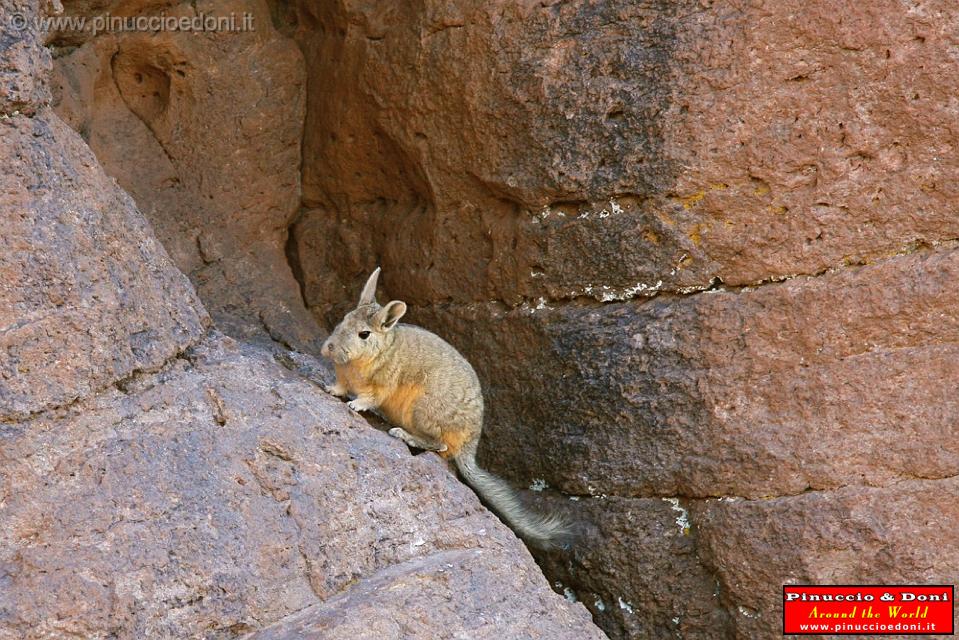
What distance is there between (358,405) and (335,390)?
0.14m

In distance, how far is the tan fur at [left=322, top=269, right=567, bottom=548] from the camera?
5207 millimetres

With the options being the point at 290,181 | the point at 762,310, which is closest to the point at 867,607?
the point at 762,310

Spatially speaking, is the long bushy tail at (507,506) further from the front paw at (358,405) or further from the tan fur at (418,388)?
the front paw at (358,405)

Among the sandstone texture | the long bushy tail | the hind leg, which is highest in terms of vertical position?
the sandstone texture

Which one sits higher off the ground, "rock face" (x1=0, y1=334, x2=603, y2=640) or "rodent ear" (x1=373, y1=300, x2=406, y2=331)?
"rodent ear" (x1=373, y1=300, x2=406, y2=331)

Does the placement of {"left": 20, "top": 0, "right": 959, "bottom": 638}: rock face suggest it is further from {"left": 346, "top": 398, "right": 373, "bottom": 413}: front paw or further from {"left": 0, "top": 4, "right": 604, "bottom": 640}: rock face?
{"left": 346, "top": 398, "right": 373, "bottom": 413}: front paw

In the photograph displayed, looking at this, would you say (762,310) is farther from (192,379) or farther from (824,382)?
(192,379)

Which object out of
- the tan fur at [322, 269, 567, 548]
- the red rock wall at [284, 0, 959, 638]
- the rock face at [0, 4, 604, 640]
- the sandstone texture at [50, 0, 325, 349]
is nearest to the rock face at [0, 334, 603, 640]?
the rock face at [0, 4, 604, 640]

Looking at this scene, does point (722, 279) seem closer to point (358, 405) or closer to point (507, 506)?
point (507, 506)

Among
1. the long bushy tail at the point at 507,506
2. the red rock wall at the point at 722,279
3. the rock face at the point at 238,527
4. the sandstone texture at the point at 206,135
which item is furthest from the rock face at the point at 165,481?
the sandstone texture at the point at 206,135

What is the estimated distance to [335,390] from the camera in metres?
5.18

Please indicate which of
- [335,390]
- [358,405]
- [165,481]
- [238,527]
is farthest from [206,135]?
[238,527]

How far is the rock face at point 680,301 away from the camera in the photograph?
194 inches

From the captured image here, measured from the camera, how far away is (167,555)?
13.0 feet
